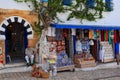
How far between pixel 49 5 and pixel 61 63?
3017mm

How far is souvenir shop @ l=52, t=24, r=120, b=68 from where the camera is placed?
57.8 feet

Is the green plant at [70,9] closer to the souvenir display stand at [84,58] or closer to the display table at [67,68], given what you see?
the souvenir display stand at [84,58]

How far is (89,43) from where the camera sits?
740 inches

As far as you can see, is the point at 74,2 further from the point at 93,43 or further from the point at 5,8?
the point at 5,8

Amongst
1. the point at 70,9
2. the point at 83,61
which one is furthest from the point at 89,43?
the point at 70,9

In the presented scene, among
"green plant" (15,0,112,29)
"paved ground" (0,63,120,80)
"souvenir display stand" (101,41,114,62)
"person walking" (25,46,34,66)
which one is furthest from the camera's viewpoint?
"souvenir display stand" (101,41,114,62)

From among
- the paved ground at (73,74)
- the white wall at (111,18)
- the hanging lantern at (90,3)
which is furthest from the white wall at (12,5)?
the white wall at (111,18)

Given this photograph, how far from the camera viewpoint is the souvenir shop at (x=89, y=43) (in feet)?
57.8

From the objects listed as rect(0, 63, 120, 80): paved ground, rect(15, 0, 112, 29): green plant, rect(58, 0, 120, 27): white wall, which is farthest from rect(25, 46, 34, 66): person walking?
rect(58, 0, 120, 27): white wall

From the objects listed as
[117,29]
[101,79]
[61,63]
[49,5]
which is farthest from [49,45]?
[117,29]

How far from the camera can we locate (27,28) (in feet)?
52.2

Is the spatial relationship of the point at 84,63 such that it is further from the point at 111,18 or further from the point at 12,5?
the point at 12,5

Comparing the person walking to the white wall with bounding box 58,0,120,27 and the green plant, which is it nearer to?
the green plant

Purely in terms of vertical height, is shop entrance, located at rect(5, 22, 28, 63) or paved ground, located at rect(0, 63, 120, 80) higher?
shop entrance, located at rect(5, 22, 28, 63)
